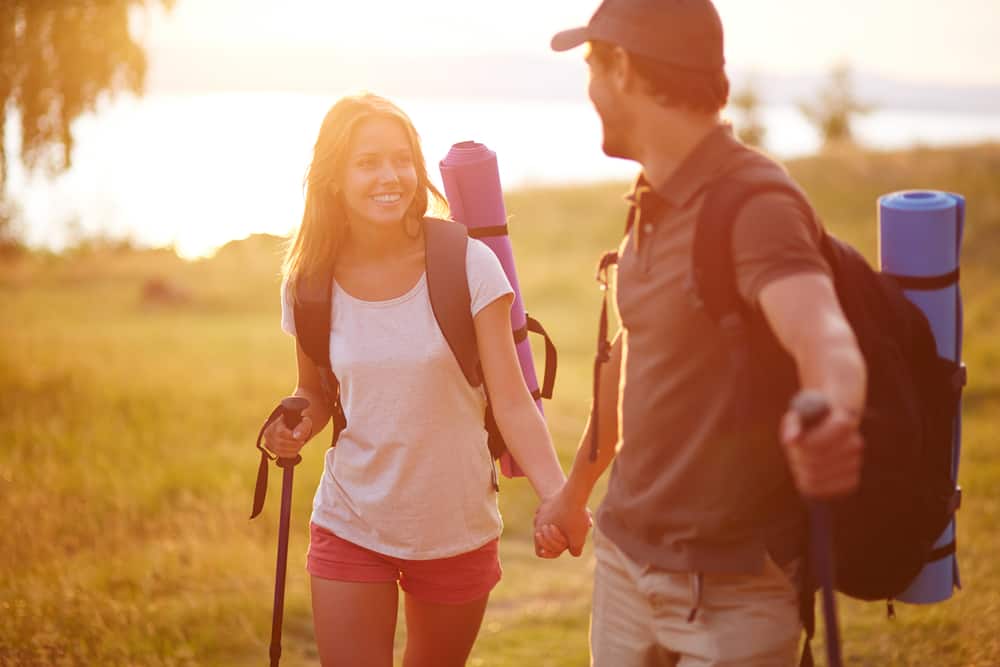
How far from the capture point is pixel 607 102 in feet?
10.6

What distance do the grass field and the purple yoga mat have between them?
4.12ft

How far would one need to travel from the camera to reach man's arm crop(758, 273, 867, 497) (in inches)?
94.9

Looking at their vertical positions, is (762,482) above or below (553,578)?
above

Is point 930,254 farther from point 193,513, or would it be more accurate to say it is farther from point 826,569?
point 193,513

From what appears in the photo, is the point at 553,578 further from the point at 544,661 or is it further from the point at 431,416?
the point at 431,416

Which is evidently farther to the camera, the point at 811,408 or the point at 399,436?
the point at 399,436

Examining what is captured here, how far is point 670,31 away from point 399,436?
1.73m

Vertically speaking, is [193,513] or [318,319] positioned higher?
[318,319]

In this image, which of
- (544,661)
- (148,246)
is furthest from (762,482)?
(148,246)

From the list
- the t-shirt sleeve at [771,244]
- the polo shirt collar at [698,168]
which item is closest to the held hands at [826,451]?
the t-shirt sleeve at [771,244]

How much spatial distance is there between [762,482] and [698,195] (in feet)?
2.41

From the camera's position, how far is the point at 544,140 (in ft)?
313

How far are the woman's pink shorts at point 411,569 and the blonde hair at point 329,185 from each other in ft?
→ 3.04

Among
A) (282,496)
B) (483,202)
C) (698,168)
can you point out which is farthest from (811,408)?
(282,496)
